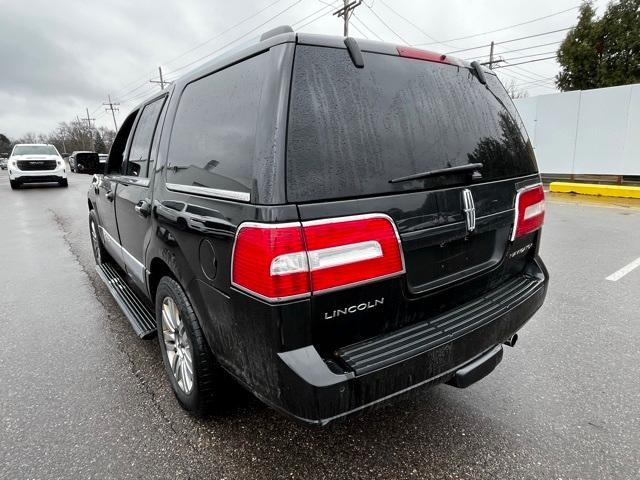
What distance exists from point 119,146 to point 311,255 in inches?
125

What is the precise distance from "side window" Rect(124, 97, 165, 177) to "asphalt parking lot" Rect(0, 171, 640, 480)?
1.40m

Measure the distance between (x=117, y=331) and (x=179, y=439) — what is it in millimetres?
1688

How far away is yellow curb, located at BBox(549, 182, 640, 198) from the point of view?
34.3ft

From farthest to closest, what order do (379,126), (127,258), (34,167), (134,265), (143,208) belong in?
(34,167), (127,258), (134,265), (143,208), (379,126)

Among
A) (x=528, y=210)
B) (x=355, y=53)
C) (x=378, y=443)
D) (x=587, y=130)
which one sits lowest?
(x=378, y=443)

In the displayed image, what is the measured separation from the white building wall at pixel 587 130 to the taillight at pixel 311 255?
44.4 ft

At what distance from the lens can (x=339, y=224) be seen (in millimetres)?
1504

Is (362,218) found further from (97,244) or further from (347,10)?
(347,10)

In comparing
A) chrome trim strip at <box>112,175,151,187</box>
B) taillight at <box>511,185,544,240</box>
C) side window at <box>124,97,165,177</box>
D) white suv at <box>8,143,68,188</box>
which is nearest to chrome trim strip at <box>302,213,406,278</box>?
taillight at <box>511,185,544,240</box>

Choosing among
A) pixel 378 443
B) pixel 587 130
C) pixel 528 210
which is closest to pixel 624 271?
pixel 528 210

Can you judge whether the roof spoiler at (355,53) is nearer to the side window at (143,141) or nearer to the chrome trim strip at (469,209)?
the chrome trim strip at (469,209)

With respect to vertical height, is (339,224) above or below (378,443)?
above

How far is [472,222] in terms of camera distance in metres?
1.88

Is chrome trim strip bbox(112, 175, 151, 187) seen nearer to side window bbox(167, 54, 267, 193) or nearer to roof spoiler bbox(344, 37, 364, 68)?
side window bbox(167, 54, 267, 193)
